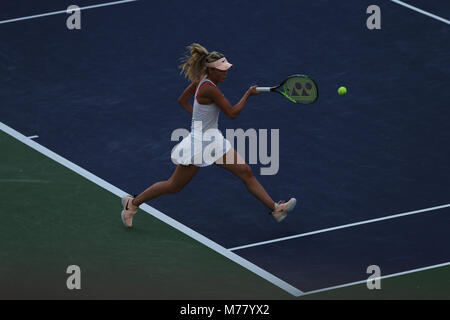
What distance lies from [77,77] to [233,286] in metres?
5.99

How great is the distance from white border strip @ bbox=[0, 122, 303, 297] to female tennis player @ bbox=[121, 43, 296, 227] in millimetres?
541

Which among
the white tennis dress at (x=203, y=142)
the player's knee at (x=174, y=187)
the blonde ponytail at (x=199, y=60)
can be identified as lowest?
the player's knee at (x=174, y=187)

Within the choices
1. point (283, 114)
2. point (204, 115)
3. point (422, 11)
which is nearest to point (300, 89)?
point (204, 115)

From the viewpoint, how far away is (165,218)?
48.1 feet

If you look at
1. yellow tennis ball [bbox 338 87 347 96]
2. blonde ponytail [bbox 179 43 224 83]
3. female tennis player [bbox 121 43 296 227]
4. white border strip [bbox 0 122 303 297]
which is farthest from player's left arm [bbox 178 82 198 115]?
yellow tennis ball [bbox 338 87 347 96]

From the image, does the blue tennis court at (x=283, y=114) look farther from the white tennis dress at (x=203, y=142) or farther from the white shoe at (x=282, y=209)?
the white tennis dress at (x=203, y=142)

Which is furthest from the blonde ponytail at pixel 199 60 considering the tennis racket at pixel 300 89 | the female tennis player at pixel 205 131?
the tennis racket at pixel 300 89

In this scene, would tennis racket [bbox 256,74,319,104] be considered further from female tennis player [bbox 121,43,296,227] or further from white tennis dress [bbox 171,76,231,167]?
white tennis dress [bbox 171,76,231,167]

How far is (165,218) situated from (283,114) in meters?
2.99

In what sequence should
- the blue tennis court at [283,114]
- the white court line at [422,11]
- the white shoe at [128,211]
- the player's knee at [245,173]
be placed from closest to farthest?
the player's knee at [245,173] → the blue tennis court at [283,114] → the white shoe at [128,211] → the white court line at [422,11]

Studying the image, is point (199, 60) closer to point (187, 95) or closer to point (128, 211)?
point (187, 95)

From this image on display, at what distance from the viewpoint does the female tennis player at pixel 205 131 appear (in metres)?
13.7

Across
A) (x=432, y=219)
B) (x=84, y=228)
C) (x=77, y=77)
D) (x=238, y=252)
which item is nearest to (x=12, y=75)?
(x=77, y=77)

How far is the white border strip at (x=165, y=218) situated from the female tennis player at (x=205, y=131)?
0.54 metres
